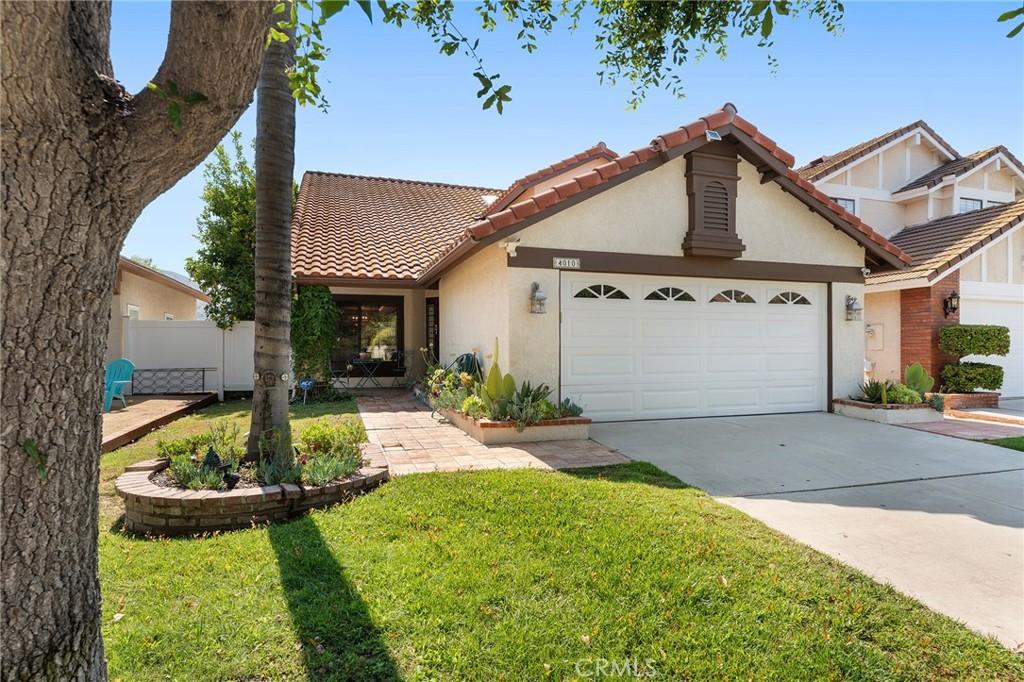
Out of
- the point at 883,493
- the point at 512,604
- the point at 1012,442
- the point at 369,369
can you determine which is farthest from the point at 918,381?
the point at 369,369

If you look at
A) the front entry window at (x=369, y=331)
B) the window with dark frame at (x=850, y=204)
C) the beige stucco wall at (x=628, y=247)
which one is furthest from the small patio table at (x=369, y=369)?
the window with dark frame at (x=850, y=204)

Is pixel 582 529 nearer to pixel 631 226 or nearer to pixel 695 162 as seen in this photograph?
pixel 631 226

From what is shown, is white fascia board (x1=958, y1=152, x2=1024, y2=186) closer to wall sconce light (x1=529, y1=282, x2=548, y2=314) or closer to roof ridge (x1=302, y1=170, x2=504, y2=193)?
roof ridge (x1=302, y1=170, x2=504, y2=193)

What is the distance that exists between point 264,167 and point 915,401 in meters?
11.3

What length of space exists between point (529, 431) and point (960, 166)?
18.0 metres

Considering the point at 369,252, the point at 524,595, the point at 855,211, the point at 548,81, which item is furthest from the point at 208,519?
the point at 855,211

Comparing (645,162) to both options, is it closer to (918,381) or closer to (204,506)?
(918,381)

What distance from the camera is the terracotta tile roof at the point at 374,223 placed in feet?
41.6

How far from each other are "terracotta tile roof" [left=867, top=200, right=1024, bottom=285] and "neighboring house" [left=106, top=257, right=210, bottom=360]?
17.7m

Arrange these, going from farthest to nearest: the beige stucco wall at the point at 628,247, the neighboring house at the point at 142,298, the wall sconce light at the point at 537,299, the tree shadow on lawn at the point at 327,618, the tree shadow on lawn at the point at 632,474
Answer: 1. the neighboring house at the point at 142,298
2. the beige stucco wall at the point at 628,247
3. the wall sconce light at the point at 537,299
4. the tree shadow on lawn at the point at 632,474
5. the tree shadow on lawn at the point at 327,618

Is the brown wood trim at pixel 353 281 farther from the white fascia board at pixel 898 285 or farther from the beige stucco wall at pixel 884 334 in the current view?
the beige stucco wall at pixel 884 334

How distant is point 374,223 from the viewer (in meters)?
16.2

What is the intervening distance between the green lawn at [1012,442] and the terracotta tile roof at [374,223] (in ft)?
30.5

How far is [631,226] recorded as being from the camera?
877cm
